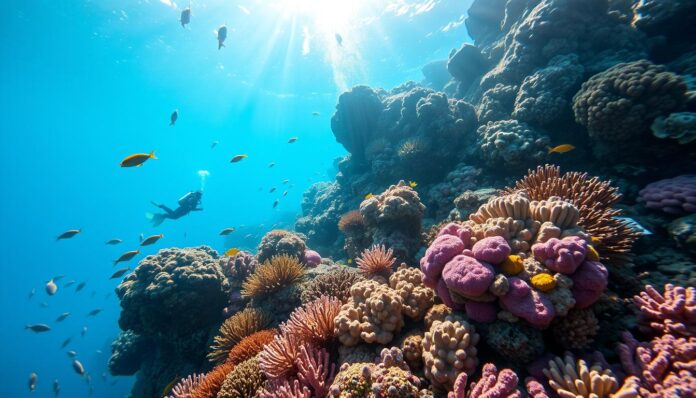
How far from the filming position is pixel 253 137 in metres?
83.7

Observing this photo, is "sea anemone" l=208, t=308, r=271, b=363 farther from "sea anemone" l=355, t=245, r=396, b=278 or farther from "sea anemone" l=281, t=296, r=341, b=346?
"sea anemone" l=355, t=245, r=396, b=278

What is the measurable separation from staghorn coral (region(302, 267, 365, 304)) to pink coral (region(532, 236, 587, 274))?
10.1 feet

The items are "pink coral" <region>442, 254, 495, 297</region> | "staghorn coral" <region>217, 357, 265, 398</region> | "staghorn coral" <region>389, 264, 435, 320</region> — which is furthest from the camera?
"staghorn coral" <region>389, 264, 435, 320</region>

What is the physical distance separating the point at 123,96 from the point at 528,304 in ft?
163

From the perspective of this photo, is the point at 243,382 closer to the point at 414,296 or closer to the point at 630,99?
the point at 414,296

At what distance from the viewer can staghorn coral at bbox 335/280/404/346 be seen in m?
3.54

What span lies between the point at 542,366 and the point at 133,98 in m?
50.7

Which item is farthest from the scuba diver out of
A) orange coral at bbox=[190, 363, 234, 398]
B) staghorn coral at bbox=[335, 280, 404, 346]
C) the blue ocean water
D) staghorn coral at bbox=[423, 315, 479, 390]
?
the blue ocean water

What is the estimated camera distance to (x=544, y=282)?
288cm

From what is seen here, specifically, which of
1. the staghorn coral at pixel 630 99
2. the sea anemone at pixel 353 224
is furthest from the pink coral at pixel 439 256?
the staghorn coral at pixel 630 99

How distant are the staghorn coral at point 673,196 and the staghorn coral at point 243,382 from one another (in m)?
7.02

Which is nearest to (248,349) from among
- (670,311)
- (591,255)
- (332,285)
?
(332,285)

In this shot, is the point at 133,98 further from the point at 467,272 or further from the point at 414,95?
the point at 467,272

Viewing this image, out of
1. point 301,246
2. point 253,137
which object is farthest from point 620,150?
point 253,137
